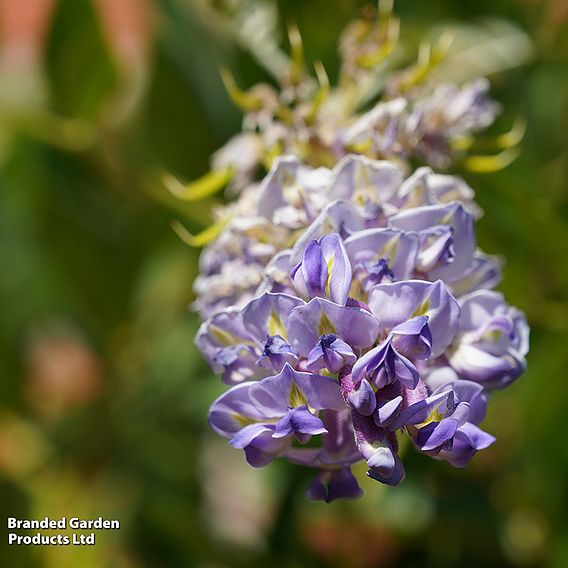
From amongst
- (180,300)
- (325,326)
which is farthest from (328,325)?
(180,300)

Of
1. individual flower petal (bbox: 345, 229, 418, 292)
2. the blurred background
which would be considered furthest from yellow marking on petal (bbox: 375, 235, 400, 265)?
the blurred background

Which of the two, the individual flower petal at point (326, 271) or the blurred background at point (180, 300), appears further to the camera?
the blurred background at point (180, 300)

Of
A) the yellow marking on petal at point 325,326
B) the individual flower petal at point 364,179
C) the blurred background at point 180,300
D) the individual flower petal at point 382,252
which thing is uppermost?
the individual flower petal at point 364,179

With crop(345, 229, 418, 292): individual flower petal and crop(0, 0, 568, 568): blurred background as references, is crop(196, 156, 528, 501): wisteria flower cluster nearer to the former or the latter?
crop(345, 229, 418, 292): individual flower petal

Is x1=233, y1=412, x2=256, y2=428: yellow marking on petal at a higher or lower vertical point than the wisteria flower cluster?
lower

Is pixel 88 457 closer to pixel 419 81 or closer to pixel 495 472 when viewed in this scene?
pixel 495 472

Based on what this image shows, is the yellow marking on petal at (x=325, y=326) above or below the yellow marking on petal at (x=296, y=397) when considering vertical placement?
above

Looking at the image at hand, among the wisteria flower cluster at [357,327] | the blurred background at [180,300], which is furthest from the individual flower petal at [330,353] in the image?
the blurred background at [180,300]

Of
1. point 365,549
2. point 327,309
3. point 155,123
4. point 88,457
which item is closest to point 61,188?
point 155,123

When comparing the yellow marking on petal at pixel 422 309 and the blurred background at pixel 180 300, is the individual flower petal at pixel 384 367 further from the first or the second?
the blurred background at pixel 180 300
